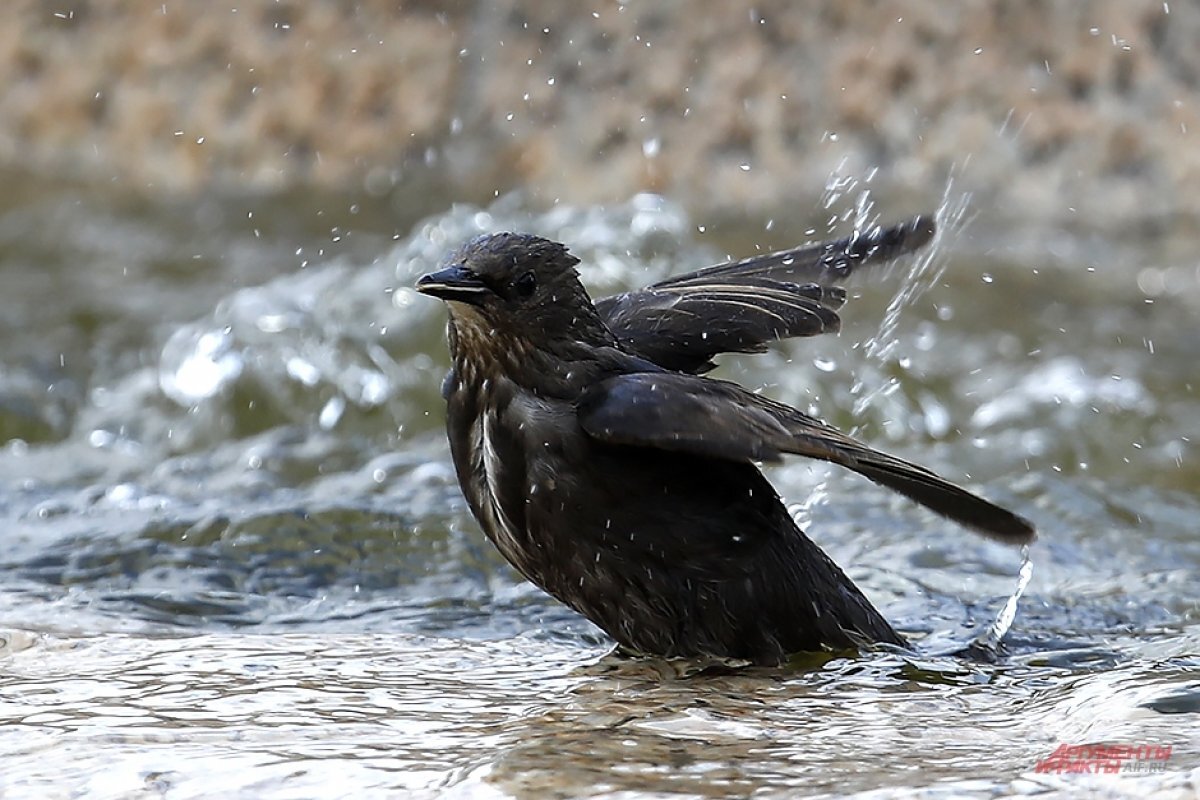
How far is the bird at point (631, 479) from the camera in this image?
12.7 feet

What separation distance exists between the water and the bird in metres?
0.15

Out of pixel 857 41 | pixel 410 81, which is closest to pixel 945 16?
pixel 857 41

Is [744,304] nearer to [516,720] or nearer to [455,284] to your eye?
[455,284]

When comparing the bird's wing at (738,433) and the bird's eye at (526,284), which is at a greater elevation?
the bird's eye at (526,284)

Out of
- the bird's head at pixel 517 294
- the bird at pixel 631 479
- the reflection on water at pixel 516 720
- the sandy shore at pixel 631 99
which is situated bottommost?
the reflection on water at pixel 516 720

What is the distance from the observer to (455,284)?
13.3 feet

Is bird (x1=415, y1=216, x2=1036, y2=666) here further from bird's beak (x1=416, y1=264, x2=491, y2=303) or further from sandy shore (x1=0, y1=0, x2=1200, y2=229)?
sandy shore (x1=0, y1=0, x2=1200, y2=229)

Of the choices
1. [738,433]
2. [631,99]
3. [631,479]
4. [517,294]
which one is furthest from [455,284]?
[631,99]

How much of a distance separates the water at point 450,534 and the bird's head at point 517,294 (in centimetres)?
79

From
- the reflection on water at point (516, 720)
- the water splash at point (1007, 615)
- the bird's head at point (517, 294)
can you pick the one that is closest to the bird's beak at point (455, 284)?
the bird's head at point (517, 294)

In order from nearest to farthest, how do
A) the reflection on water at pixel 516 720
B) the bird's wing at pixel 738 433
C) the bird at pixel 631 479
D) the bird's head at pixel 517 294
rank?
the reflection on water at pixel 516 720 < the bird's wing at pixel 738 433 < the bird at pixel 631 479 < the bird's head at pixel 517 294

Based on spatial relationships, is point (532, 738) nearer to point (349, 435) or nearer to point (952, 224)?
point (349, 435)

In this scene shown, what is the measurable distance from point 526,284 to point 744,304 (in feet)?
2.73

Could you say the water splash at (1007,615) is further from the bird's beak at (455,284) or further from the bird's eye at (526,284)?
the bird's beak at (455,284)
